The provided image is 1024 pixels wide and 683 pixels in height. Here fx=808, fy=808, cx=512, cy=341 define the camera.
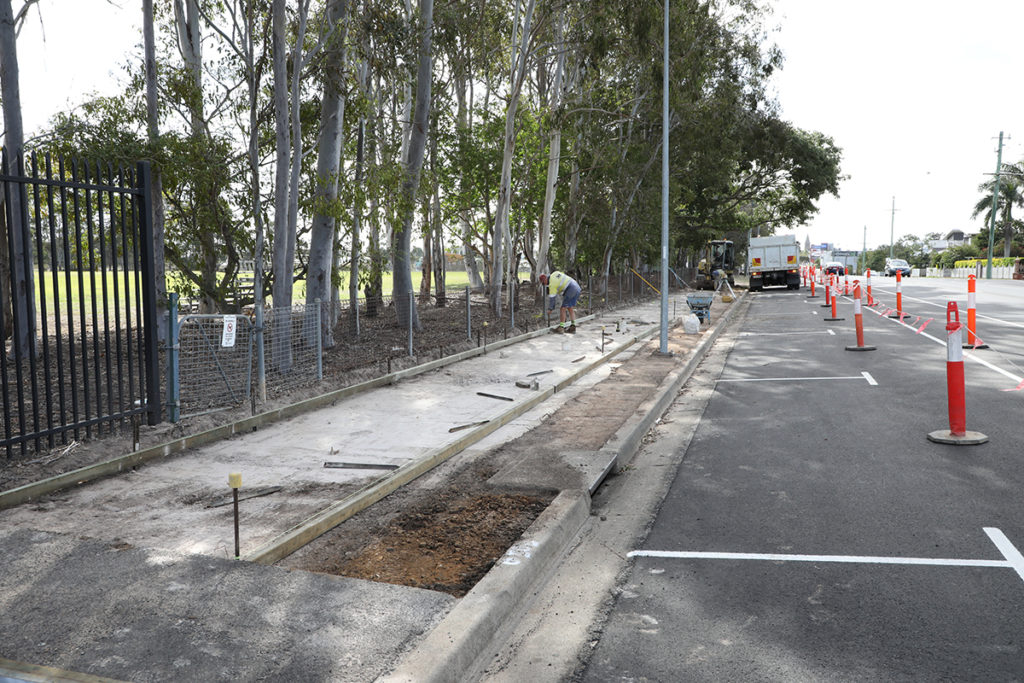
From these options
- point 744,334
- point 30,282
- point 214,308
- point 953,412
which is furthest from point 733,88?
point 30,282

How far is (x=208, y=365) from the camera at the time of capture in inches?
383

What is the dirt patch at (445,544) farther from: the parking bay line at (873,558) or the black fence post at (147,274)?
the black fence post at (147,274)

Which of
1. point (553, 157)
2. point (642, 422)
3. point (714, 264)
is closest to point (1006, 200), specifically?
point (714, 264)

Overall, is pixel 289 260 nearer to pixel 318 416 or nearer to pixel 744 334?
pixel 318 416

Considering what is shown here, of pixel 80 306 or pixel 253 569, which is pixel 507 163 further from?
pixel 253 569

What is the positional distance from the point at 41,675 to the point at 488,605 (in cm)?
201

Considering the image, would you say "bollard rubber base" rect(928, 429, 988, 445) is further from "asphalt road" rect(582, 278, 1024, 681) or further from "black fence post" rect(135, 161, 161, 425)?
"black fence post" rect(135, 161, 161, 425)

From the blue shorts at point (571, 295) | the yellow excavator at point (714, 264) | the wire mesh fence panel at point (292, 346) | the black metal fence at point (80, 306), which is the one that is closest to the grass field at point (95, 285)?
the black metal fence at point (80, 306)

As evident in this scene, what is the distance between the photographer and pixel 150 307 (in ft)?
26.6

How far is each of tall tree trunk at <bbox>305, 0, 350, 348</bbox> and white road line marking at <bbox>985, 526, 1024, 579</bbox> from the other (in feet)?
37.9

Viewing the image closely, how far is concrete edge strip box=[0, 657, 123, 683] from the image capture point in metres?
3.40

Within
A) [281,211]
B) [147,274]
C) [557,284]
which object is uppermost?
[281,211]

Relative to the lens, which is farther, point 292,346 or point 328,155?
point 328,155

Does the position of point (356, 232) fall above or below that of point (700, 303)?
above
